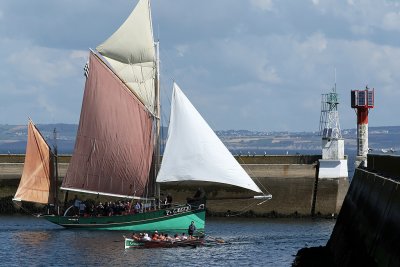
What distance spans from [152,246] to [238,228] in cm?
1059

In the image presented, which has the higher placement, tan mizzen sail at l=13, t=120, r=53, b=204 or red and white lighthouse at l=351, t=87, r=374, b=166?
red and white lighthouse at l=351, t=87, r=374, b=166

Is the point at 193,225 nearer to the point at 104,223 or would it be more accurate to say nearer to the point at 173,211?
the point at 173,211

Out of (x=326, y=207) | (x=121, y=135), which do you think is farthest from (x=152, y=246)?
(x=326, y=207)

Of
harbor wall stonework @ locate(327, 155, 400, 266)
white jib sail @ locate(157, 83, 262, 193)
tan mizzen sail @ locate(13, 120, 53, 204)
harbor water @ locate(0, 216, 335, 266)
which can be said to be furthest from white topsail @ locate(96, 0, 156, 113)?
harbor wall stonework @ locate(327, 155, 400, 266)

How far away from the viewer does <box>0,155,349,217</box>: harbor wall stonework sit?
72.8m

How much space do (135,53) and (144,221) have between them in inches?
485

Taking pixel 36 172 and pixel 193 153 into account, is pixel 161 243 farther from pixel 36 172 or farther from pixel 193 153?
pixel 36 172

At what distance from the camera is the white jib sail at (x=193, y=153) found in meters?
64.1

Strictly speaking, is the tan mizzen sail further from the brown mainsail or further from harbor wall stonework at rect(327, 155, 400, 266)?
harbor wall stonework at rect(327, 155, 400, 266)

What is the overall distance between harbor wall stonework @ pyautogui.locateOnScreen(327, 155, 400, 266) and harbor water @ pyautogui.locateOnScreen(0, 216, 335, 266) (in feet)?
18.8

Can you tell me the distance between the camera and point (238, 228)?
6719 cm

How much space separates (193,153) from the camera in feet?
216

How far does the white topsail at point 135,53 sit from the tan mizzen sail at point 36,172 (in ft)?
24.0

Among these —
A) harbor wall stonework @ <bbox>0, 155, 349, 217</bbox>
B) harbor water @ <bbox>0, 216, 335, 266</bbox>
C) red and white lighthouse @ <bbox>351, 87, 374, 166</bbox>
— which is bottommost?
harbor water @ <bbox>0, 216, 335, 266</bbox>
